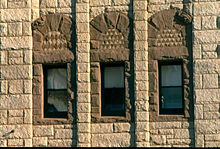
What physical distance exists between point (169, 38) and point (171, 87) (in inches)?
57.9

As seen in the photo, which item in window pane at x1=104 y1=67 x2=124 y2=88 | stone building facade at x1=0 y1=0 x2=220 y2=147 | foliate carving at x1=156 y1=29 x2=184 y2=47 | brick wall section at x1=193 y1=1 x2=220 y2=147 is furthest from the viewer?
window pane at x1=104 y1=67 x2=124 y2=88

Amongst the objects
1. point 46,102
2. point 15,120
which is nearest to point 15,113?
point 15,120

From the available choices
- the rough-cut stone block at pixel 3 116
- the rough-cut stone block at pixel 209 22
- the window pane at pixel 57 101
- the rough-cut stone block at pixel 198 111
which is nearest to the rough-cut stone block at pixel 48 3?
the window pane at pixel 57 101

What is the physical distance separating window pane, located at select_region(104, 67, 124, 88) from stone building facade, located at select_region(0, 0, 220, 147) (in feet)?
0.81

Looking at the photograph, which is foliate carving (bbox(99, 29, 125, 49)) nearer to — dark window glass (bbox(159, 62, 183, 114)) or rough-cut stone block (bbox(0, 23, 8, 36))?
dark window glass (bbox(159, 62, 183, 114))

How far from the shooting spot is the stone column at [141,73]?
1969 cm

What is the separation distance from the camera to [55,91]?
20688 mm

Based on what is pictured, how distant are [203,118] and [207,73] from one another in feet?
4.30

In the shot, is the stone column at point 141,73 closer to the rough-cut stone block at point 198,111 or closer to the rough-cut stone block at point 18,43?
the rough-cut stone block at point 198,111

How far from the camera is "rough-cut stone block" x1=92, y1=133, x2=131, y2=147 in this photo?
65.1 ft

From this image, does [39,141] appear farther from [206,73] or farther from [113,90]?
[206,73]

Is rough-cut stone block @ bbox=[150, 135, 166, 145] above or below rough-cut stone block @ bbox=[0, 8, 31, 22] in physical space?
below

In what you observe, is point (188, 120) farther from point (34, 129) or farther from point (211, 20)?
point (34, 129)

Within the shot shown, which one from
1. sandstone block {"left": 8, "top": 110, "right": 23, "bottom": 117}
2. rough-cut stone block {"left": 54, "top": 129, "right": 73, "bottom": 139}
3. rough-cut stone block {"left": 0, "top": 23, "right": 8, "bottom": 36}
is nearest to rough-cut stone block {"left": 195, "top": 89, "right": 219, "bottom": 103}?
rough-cut stone block {"left": 54, "top": 129, "right": 73, "bottom": 139}
